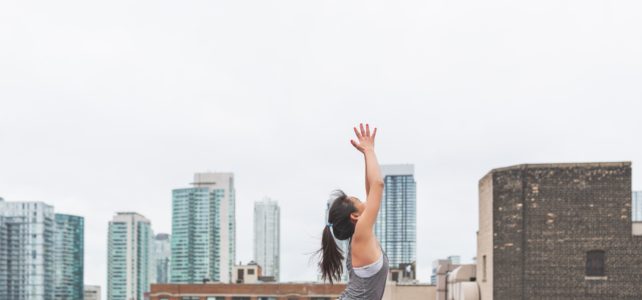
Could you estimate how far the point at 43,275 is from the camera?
169 metres

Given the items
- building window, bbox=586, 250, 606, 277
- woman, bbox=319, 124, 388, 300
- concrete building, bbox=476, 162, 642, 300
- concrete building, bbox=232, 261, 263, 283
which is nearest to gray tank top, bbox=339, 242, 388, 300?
woman, bbox=319, 124, 388, 300

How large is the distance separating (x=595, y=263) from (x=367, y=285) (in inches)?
1139

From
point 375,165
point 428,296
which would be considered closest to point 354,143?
point 375,165

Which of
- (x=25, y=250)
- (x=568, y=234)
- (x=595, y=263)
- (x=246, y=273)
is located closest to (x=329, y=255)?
(x=568, y=234)

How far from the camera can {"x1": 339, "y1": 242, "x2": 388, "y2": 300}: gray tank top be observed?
402 cm

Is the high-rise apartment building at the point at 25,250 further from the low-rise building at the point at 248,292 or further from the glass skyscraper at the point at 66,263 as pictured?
the low-rise building at the point at 248,292

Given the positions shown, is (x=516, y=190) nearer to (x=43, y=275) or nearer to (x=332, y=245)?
(x=332, y=245)

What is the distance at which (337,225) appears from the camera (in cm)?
416

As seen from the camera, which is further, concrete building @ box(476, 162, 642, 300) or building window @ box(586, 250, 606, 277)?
building window @ box(586, 250, 606, 277)

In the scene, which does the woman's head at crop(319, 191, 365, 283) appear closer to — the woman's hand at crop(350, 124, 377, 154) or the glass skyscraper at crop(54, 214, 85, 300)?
the woman's hand at crop(350, 124, 377, 154)

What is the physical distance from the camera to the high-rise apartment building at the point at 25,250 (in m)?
154

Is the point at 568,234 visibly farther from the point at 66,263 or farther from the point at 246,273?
the point at 66,263

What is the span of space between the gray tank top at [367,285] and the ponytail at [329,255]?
239 mm

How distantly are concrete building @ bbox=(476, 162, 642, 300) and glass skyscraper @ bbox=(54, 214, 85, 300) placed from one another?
16091 centimetres
